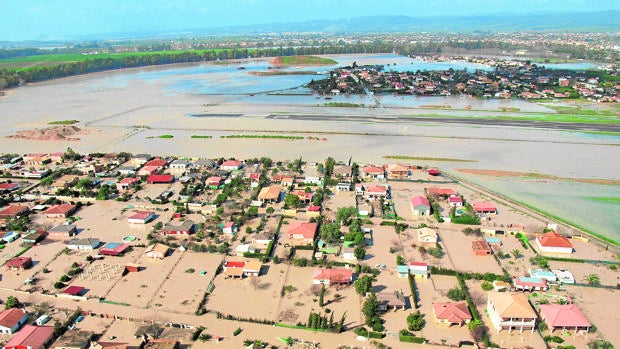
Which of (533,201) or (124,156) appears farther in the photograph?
(124,156)

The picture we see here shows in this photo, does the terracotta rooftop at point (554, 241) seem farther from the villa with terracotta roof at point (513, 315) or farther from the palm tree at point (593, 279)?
the villa with terracotta roof at point (513, 315)

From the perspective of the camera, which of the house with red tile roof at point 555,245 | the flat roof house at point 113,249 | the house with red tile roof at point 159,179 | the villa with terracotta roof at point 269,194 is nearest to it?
the flat roof house at point 113,249

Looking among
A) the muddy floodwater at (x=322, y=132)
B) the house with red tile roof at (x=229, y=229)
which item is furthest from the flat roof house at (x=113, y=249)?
the muddy floodwater at (x=322, y=132)

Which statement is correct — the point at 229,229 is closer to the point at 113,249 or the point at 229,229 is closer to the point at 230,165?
the point at 113,249

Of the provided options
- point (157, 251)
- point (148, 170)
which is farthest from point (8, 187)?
point (157, 251)

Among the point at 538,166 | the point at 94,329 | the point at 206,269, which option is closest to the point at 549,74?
the point at 538,166

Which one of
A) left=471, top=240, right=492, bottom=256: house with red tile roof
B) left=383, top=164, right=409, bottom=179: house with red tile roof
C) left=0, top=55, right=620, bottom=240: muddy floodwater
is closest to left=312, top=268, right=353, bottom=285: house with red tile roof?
left=471, top=240, right=492, bottom=256: house with red tile roof

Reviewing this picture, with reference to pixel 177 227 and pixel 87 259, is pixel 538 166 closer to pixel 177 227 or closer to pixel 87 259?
pixel 177 227
